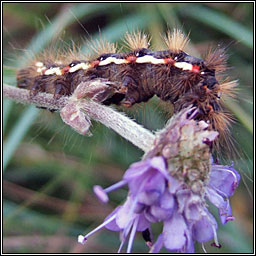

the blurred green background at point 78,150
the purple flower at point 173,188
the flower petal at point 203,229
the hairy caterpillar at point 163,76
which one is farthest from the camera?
the blurred green background at point 78,150

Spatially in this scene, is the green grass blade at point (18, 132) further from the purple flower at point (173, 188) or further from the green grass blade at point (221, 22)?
the purple flower at point (173, 188)

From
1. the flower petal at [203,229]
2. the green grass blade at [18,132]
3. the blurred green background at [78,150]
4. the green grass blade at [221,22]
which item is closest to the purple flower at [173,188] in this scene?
the flower petal at [203,229]

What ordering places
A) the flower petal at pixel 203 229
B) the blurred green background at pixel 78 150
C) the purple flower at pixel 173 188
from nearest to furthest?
the purple flower at pixel 173 188, the flower petal at pixel 203 229, the blurred green background at pixel 78 150

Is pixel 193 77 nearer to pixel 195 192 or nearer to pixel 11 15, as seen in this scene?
pixel 195 192

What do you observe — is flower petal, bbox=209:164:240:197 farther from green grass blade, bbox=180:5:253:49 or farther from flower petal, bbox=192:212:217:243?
green grass blade, bbox=180:5:253:49

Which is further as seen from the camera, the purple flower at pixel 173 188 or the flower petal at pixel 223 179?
the flower petal at pixel 223 179

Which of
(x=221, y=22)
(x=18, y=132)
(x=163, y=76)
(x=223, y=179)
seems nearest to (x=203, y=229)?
(x=223, y=179)
